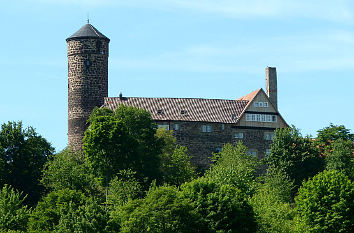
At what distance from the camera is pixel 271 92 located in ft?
413

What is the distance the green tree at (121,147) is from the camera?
10062 centimetres

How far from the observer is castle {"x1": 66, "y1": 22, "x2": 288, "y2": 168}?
115 m

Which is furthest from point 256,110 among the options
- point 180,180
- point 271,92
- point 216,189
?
point 216,189

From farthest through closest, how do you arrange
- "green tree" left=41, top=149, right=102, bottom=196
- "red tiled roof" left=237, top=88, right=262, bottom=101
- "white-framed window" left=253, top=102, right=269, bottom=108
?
1. "red tiled roof" left=237, top=88, right=262, bottom=101
2. "white-framed window" left=253, top=102, right=269, bottom=108
3. "green tree" left=41, top=149, right=102, bottom=196

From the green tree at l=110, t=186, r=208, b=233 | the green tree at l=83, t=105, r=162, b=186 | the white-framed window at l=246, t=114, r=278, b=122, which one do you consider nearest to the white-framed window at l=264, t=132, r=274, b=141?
the white-framed window at l=246, t=114, r=278, b=122

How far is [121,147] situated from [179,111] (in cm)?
1770

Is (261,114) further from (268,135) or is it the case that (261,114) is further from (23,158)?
(23,158)

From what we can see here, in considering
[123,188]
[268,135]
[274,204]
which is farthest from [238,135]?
[123,188]

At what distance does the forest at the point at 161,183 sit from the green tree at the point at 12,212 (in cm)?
10

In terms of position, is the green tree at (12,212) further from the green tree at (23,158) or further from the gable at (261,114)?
the gable at (261,114)

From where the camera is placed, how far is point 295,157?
366ft

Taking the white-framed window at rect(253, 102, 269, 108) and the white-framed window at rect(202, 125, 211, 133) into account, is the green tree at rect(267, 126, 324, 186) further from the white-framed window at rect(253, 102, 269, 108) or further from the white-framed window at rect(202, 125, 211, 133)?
the white-framed window at rect(202, 125, 211, 133)

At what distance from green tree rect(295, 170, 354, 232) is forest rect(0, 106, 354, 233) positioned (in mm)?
87

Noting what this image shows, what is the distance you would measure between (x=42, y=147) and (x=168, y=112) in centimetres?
1553
